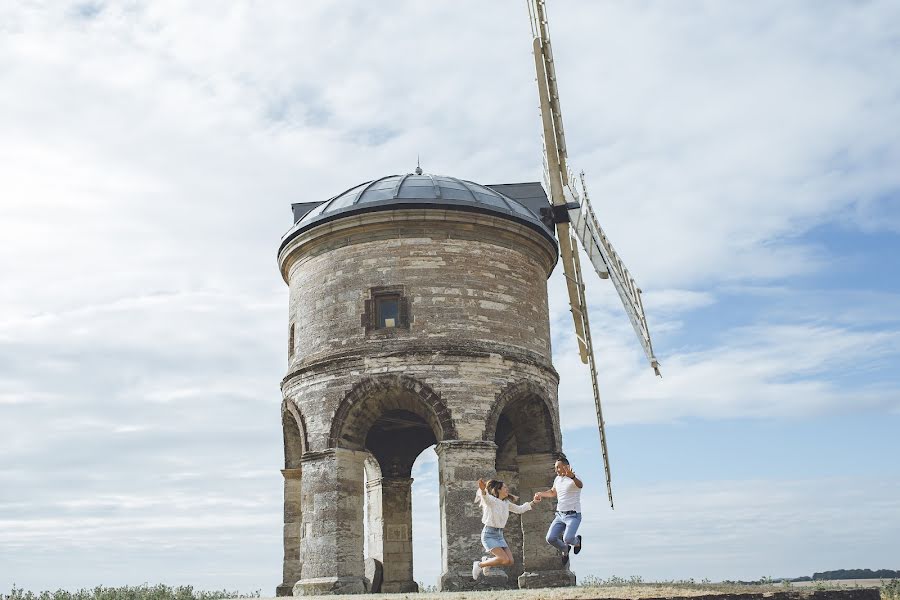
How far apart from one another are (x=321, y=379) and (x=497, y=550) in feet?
23.3

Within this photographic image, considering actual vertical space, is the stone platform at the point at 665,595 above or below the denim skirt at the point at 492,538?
below

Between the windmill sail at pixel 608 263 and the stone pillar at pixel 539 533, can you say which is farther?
the windmill sail at pixel 608 263

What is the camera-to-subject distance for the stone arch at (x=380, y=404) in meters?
17.5

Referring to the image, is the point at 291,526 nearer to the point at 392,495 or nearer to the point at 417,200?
the point at 392,495

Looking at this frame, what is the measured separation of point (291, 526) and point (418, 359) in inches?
200

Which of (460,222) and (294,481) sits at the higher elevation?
(460,222)

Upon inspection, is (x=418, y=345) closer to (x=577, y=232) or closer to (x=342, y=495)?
(x=342, y=495)

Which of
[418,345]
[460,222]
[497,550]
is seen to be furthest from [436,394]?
[497,550]

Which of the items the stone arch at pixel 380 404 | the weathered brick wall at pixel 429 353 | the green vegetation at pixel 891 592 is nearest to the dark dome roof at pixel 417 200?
the weathered brick wall at pixel 429 353

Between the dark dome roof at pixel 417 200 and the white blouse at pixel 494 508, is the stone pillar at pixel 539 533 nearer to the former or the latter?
the dark dome roof at pixel 417 200

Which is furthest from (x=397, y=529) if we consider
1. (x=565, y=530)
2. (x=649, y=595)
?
(x=649, y=595)

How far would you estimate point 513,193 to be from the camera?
2264cm

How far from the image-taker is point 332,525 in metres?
17.1

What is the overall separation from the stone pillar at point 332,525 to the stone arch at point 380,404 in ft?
1.17
